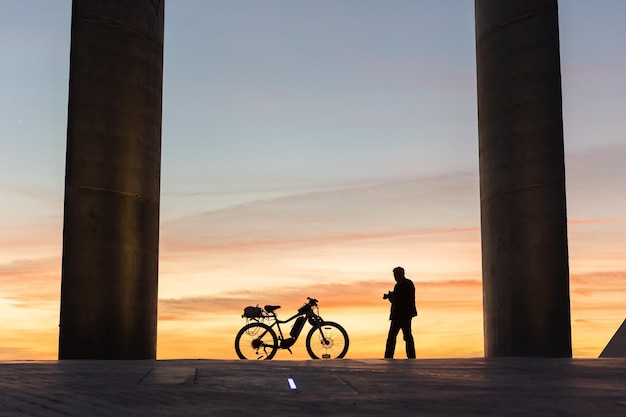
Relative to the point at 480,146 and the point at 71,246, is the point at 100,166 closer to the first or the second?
the point at 71,246

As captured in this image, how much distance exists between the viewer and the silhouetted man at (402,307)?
14.1 meters

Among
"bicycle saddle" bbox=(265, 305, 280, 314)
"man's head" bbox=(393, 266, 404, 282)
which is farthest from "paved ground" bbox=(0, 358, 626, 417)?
"bicycle saddle" bbox=(265, 305, 280, 314)

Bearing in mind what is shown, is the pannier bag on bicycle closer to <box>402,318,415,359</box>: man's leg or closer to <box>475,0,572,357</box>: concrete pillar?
<box>402,318,415,359</box>: man's leg

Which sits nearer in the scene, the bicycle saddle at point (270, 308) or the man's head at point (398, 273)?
the man's head at point (398, 273)

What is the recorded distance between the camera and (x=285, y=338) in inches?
632

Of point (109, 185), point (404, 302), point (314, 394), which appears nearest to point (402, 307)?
point (404, 302)

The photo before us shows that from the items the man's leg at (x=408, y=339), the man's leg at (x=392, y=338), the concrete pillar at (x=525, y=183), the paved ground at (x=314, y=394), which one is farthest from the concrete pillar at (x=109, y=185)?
the paved ground at (x=314, y=394)

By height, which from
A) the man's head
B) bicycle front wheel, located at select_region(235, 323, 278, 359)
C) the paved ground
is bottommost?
the paved ground

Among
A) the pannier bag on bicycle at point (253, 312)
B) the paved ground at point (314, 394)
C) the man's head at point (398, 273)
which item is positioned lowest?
the paved ground at point (314, 394)

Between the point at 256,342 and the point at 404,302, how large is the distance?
11.0 feet

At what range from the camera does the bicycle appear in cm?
1565

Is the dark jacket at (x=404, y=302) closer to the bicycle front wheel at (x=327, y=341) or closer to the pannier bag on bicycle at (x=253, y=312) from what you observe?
the bicycle front wheel at (x=327, y=341)

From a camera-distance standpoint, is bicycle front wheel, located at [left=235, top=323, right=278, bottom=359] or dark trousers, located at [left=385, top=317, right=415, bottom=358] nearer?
dark trousers, located at [left=385, top=317, right=415, bottom=358]

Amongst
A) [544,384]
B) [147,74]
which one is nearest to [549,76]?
[147,74]
